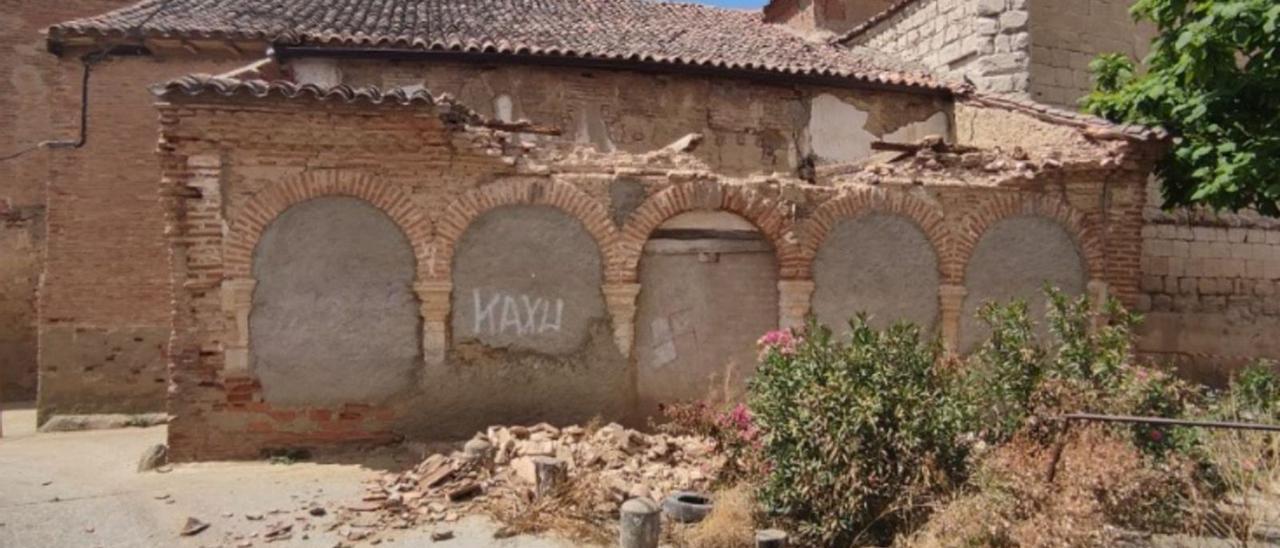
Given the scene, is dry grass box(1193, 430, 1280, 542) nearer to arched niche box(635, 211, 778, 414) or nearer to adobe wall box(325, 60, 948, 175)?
arched niche box(635, 211, 778, 414)

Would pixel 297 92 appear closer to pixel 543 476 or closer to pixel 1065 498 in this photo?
pixel 543 476

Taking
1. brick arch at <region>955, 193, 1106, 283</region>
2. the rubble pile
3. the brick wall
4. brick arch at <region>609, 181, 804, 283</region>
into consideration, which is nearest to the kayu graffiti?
brick arch at <region>609, 181, 804, 283</region>

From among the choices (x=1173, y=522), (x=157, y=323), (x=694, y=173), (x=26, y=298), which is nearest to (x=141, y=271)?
(x=157, y=323)

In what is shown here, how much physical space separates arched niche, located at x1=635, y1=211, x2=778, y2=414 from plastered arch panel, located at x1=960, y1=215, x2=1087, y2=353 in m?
2.24

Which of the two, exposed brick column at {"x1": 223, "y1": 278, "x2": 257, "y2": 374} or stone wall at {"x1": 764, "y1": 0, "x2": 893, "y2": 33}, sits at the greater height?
stone wall at {"x1": 764, "y1": 0, "x2": 893, "y2": 33}

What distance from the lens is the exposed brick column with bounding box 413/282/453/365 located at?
7469mm

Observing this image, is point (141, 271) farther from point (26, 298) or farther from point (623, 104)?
point (623, 104)

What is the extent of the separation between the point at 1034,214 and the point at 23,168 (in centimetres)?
Result: 1670

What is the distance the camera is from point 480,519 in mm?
5785

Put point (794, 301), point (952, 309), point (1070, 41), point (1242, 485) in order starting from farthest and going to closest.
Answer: point (1070, 41) < point (952, 309) < point (794, 301) < point (1242, 485)

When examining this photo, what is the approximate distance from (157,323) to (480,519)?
797 centimetres

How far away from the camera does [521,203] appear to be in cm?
777

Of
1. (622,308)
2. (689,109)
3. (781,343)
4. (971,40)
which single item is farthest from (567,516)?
(971,40)

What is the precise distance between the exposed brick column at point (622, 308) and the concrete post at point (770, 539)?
3154mm
